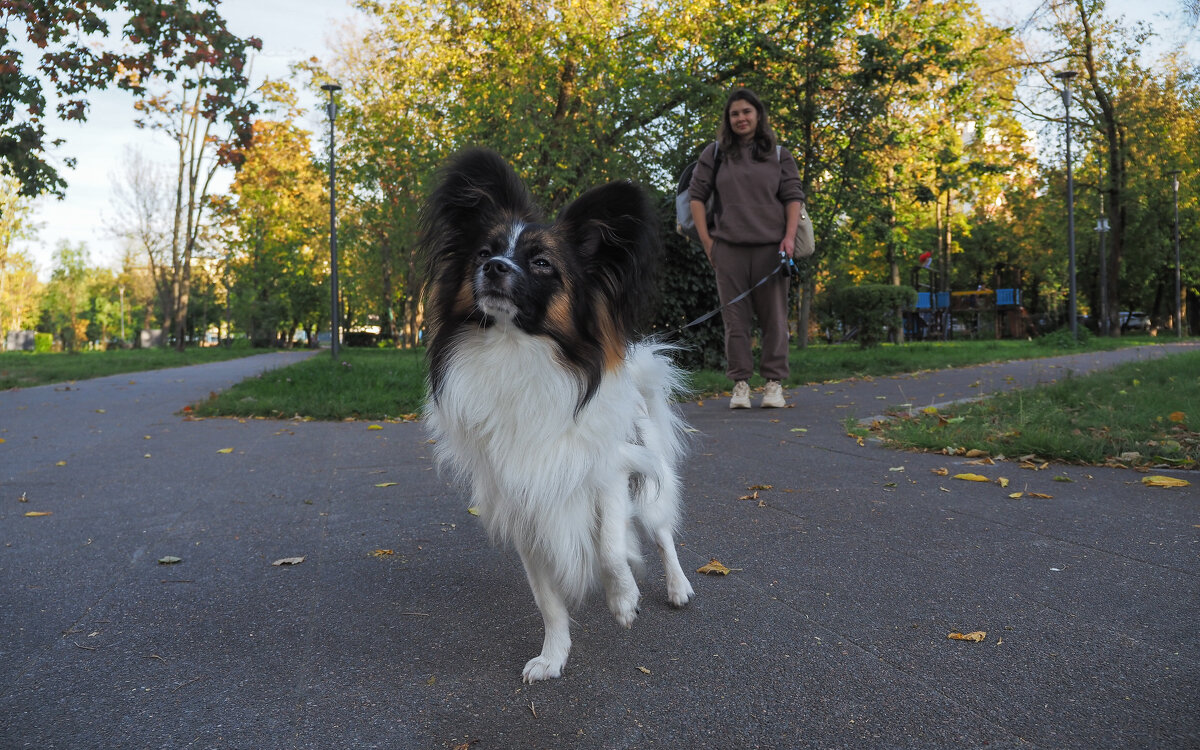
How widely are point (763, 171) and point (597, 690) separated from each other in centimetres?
563

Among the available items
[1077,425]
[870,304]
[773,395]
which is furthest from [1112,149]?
[1077,425]

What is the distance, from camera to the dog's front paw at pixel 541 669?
2.28m

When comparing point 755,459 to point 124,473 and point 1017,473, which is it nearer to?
point 1017,473

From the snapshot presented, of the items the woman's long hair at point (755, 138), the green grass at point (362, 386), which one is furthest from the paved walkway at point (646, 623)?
the green grass at point (362, 386)

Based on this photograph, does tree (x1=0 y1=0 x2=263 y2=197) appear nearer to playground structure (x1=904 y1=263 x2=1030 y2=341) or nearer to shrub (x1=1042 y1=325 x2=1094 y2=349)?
shrub (x1=1042 y1=325 x2=1094 y2=349)

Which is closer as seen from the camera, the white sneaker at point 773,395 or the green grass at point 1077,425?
the green grass at point 1077,425

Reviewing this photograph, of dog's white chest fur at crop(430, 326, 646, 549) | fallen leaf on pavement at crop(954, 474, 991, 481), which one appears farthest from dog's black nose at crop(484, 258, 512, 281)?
fallen leaf on pavement at crop(954, 474, 991, 481)

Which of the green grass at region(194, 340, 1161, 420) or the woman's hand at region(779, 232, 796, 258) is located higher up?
the woman's hand at region(779, 232, 796, 258)

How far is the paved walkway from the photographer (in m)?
1.99

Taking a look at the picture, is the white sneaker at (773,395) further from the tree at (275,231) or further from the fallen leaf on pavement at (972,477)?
the tree at (275,231)

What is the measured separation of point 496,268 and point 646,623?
128cm

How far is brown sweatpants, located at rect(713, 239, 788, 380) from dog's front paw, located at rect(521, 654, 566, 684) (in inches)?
204

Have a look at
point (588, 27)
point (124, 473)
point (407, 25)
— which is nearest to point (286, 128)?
point (407, 25)

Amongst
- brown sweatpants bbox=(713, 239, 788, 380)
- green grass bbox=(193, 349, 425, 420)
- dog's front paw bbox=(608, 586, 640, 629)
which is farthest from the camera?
green grass bbox=(193, 349, 425, 420)
